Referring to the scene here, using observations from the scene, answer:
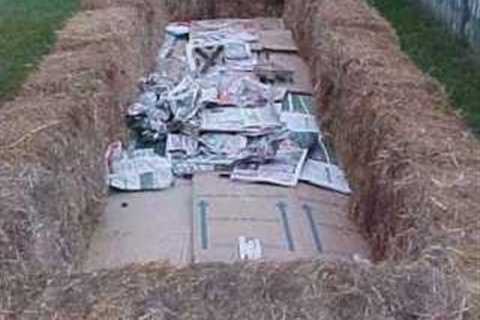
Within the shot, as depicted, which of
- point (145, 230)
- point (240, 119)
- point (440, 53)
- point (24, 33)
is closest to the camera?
point (145, 230)

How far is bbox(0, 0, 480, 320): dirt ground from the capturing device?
2717mm

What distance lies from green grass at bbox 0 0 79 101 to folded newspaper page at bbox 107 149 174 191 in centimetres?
86

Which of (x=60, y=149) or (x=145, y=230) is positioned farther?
(x=145, y=230)

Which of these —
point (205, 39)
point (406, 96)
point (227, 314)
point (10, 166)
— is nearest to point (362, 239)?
point (406, 96)

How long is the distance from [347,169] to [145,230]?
1008 mm

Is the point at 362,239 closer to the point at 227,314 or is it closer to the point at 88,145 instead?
the point at 88,145

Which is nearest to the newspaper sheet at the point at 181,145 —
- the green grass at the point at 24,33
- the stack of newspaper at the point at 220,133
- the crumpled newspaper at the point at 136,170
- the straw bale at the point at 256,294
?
the stack of newspaper at the point at 220,133

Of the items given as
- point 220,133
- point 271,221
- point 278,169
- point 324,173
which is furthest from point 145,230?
point 220,133

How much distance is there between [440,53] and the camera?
6.78 meters

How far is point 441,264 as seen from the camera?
9.48ft

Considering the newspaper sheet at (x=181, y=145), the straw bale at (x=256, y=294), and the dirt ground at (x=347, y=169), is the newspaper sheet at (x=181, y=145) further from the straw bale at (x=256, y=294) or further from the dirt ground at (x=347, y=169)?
the straw bale at (x=256, y=294)

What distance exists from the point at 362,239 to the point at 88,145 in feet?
3.78

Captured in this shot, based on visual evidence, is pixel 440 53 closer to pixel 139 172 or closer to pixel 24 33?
pixel 139 172

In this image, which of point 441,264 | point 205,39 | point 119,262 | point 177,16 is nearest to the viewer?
point 441,264
